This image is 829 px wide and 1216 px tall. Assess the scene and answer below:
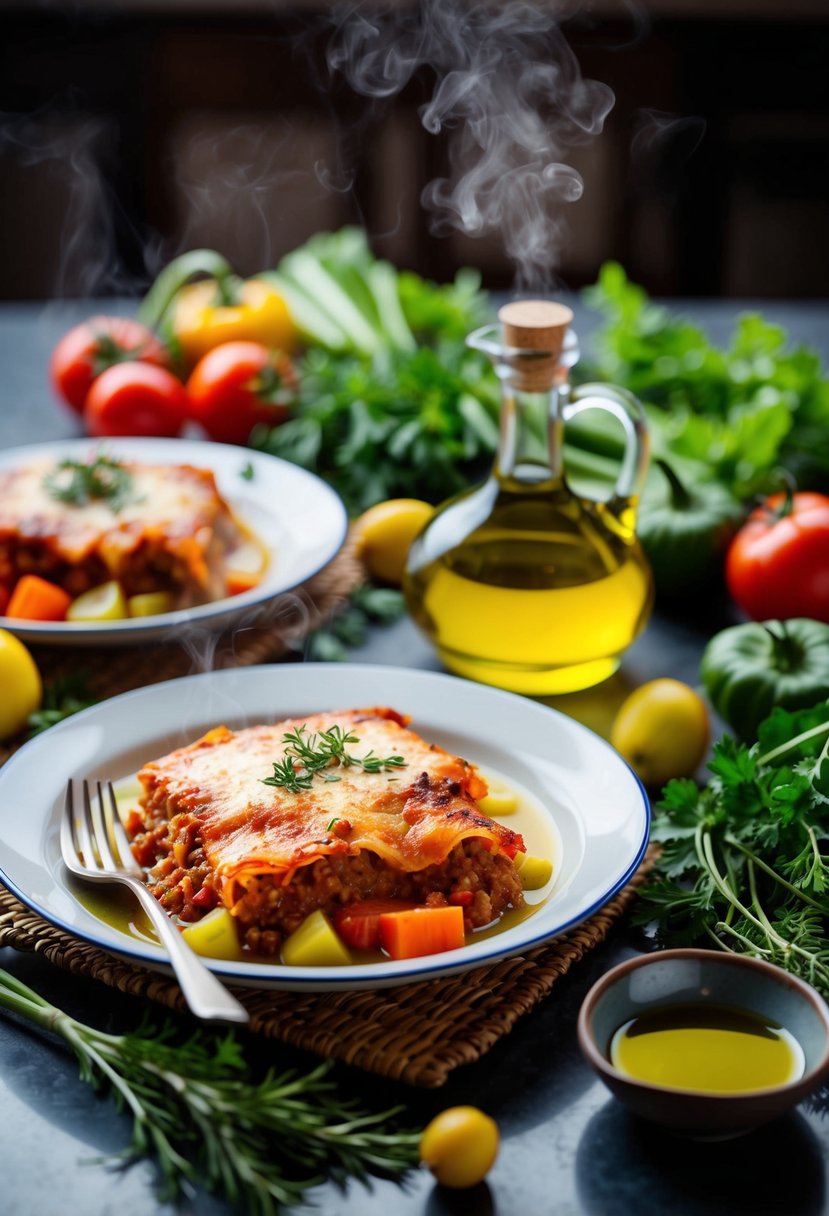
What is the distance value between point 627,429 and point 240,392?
130 cm

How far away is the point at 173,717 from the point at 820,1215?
1.11 m

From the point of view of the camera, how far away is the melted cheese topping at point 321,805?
1580 mm

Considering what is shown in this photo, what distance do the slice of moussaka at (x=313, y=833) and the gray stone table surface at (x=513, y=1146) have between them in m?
0.15

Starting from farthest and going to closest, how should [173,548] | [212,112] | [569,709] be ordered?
[212,112] → [173,548] → [569,709]

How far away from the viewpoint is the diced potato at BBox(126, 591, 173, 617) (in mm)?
2488

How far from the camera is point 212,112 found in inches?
226

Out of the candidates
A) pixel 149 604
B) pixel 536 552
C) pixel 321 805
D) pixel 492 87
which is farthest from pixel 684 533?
pixel 321 805

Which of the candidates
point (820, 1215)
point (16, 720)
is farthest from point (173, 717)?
point (820, 1215)

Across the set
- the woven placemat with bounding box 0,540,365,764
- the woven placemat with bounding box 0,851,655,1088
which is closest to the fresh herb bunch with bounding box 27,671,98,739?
the woven placemat with bounding box 0,540,365,764

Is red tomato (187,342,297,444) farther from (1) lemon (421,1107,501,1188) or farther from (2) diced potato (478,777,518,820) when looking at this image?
(1) lemon (421,1107,501,1188)

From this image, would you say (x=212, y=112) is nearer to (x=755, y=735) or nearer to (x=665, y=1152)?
(x=755, y=735)

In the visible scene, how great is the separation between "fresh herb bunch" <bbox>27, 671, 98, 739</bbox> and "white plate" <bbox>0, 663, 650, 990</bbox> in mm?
216

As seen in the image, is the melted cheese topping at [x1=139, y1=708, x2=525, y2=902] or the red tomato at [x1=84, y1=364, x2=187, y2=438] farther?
the red tomato at [x1=84, y1=364, x2=187, y2=438]

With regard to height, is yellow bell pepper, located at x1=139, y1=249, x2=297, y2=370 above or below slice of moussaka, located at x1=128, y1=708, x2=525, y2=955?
below
